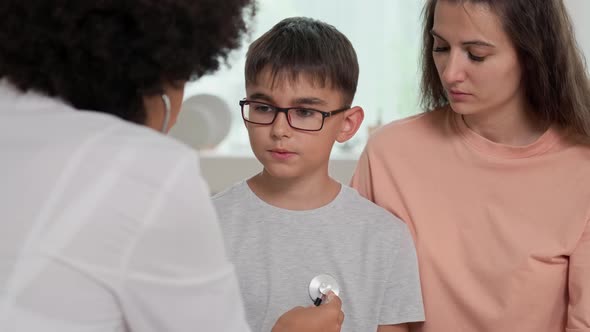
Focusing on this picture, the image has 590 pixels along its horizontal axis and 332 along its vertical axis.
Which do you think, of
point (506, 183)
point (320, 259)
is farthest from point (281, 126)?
point (506, 183)

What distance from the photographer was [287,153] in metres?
1.62

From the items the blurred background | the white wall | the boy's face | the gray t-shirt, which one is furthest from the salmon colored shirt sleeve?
the white wall

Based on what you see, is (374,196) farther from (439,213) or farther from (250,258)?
(250,258)

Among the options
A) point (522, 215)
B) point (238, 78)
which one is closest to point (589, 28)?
point (238, 78)

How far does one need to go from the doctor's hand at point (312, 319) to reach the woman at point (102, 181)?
1.40ft

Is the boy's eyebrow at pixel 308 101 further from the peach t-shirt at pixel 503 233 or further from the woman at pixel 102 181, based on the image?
the woman at pixel 102 181

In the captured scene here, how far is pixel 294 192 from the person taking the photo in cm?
168

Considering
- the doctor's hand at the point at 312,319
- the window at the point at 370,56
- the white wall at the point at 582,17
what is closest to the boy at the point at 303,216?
the doctor's hand at the point at 312,319

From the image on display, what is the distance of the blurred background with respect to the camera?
10.8 feet

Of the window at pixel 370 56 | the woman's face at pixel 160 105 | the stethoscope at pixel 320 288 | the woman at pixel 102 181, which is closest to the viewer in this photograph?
the woman at pixel 102 181

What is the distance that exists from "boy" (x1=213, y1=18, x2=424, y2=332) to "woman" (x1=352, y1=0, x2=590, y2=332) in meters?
0.13

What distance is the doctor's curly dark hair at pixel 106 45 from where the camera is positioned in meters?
0.90

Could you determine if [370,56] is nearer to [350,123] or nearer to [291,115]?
[350,123]

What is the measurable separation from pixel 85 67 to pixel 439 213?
1.03m
